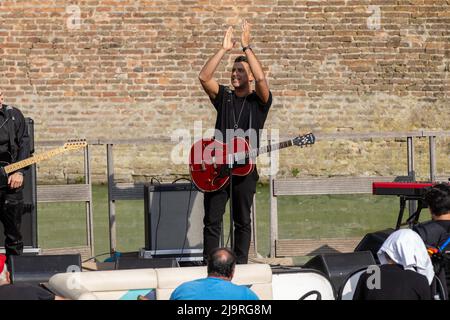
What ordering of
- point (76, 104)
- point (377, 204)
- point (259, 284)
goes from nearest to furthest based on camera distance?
point (259, 284)
point (377, 204)
point (76, 104)

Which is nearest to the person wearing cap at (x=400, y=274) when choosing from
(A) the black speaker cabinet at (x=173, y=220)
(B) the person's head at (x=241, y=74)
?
(B) the person's head at (x=241, y=74)

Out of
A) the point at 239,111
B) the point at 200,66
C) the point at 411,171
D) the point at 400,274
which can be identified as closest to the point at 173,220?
the point at 239,111

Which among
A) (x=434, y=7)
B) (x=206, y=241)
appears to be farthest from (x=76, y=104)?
(x=206, y=241)

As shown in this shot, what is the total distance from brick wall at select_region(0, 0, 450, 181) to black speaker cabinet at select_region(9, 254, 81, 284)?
8807 millimetres

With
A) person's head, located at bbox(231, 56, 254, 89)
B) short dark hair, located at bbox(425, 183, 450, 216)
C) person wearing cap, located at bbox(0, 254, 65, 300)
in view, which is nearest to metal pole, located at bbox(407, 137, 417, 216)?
person's head, located at bbox(231, 56, 254, 89)

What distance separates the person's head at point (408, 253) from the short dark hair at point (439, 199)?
1060 mm

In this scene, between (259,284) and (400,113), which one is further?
(400,113)

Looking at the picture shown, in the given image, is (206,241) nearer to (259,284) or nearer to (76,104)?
(259,284)

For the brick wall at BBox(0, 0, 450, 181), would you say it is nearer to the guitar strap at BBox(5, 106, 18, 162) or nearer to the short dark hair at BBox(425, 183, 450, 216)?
the guitar strap at BBox(5, 106, 18, 162)

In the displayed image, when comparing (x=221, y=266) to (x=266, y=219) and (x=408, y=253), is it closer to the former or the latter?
(x=408, y=253)

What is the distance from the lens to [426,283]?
20.8 feet

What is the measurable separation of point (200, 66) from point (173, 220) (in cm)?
688
